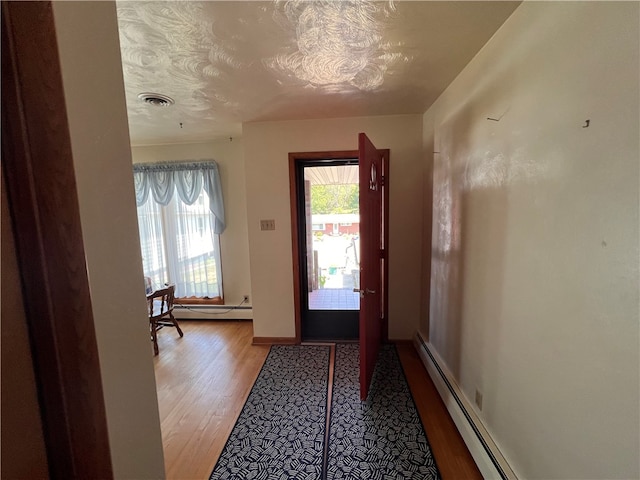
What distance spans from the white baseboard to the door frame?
3.45 ft

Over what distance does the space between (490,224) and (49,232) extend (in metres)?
1.67

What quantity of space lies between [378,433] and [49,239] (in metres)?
1.97

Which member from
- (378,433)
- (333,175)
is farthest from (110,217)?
(333,175)

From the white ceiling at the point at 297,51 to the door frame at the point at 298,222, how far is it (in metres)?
0.43

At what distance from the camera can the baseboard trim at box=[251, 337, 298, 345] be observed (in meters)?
2.90

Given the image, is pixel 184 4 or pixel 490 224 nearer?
pixel 184 4

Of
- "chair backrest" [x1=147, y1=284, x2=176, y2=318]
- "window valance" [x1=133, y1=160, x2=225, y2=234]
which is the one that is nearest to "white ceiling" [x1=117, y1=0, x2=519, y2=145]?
"window valance" [x1=133, y1=160, x2=225, y2=234]

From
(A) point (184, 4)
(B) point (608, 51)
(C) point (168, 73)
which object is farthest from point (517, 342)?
(C) point (168, 73)

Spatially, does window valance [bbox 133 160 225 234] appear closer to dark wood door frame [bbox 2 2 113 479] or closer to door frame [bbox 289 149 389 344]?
door frame [bbox 289 149 389 344]

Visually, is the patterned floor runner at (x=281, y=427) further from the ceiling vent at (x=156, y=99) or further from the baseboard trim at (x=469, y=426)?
the ceiling vent at (x=156, y=99)

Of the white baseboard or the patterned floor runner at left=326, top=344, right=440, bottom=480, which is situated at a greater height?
the white baseboard

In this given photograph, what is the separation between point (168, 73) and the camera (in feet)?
5.47

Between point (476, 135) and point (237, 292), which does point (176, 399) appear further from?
point (476, 135)

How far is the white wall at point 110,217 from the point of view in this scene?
1.58ft
